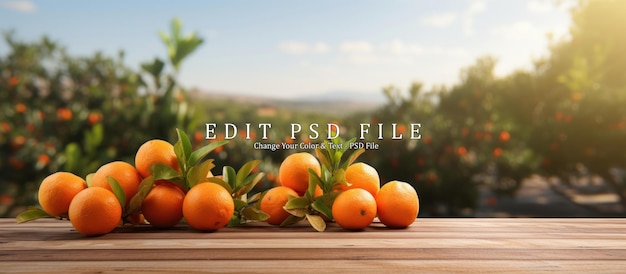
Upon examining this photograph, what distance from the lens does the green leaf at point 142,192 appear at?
1378mm

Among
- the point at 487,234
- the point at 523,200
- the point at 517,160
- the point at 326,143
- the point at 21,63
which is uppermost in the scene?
the point at 21,63

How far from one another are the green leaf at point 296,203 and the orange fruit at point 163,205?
0.28 meters

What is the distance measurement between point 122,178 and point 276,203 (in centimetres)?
41

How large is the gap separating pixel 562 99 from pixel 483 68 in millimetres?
971

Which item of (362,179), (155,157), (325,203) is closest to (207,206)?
(155,157)

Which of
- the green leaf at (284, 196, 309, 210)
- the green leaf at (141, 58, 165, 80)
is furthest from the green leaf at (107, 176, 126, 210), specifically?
the green leaf at (141, 58, 165, 80)

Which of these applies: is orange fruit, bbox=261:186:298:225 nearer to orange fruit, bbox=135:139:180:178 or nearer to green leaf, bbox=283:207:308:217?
green leaf, bbox=283:207:308:217

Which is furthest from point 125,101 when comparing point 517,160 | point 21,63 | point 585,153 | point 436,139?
point 585,153

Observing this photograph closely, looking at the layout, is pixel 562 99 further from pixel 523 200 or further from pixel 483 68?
pixel 523 200

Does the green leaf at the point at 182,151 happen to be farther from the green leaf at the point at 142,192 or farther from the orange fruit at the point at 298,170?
the orange fruit at the point at 298,170

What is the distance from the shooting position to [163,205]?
4.66ft

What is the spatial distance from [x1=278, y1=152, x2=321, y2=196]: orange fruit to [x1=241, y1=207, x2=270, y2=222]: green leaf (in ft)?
0.36

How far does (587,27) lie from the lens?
7.11m

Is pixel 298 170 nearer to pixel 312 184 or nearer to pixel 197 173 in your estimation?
pixel 312 184
